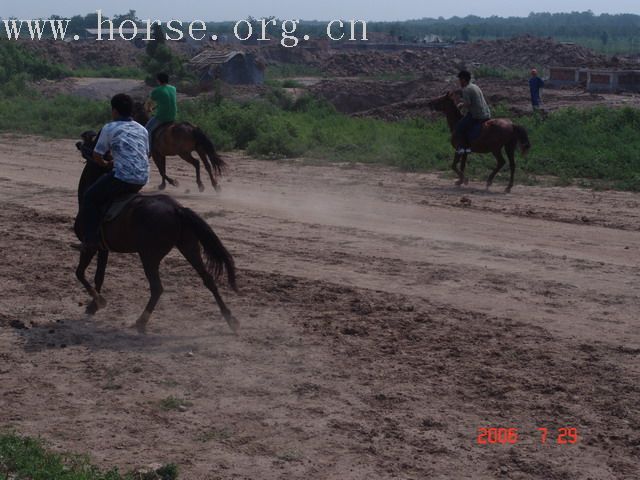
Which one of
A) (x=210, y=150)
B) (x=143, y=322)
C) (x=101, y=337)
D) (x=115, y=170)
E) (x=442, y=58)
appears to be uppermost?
(x=115, y=170)

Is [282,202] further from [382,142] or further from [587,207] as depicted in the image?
[382,142]

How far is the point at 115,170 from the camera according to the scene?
9.15 metres

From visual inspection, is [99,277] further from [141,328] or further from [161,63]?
[161,63]

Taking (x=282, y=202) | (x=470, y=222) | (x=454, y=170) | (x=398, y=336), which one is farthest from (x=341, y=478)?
(x=454, y=170)

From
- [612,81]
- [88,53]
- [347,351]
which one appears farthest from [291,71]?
[347,351]

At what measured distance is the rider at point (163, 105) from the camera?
660 inches

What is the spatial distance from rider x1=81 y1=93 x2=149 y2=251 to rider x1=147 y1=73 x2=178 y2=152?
7.58m

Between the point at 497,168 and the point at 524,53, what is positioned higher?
the point at 524,53

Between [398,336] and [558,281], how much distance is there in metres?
2.72

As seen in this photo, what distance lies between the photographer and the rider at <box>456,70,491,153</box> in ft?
59.2

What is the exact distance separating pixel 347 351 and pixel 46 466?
303 centimetres

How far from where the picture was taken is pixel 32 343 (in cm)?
890

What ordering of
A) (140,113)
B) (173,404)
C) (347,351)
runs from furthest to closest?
(140,113)
(347,351)
(173,404)
